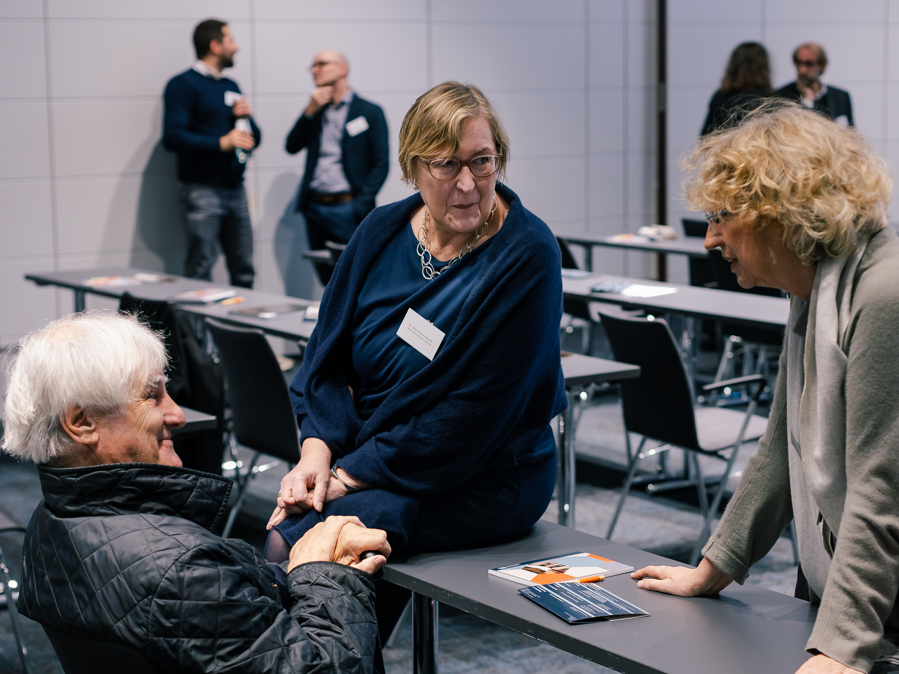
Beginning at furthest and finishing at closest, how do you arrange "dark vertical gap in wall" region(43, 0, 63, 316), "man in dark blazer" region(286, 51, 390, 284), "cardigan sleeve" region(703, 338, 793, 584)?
"man in dark blazer" region(286, 51, 390, 284)
"dark vertical gap in wall" region(43, 0, 63, 316)
"cardigan sleeve" region(703, 338, 793, 584)

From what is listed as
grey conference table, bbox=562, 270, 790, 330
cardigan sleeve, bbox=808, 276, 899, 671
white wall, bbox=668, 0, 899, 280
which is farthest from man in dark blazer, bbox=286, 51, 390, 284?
cardigan sleeve, bbox=808, 276, 899, 671

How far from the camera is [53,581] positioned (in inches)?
56.7

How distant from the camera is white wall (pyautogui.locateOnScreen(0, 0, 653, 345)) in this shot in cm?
652

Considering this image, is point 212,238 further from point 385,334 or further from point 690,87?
point 385,334

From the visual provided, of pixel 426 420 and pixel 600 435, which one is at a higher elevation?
pixel 426 420

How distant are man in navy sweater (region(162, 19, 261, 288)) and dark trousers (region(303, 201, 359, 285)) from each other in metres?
0.42

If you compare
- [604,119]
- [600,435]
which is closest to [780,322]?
[600,435]

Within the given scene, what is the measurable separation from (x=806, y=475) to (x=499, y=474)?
2.26 ft

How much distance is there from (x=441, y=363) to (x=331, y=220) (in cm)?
513

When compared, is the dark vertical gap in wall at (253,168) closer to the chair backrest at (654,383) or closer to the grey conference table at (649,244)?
the grey conference table at (649,244)

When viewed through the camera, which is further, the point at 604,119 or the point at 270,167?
the point at 604,119

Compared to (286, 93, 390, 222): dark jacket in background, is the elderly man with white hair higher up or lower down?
lower down

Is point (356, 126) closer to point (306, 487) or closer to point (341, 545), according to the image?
point (306, 487)

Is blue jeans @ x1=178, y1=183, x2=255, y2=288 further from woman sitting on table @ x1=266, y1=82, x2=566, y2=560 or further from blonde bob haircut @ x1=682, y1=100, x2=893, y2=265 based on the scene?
blonde bob haircut @ x1=682, y1=100, x2=893, y2=265
